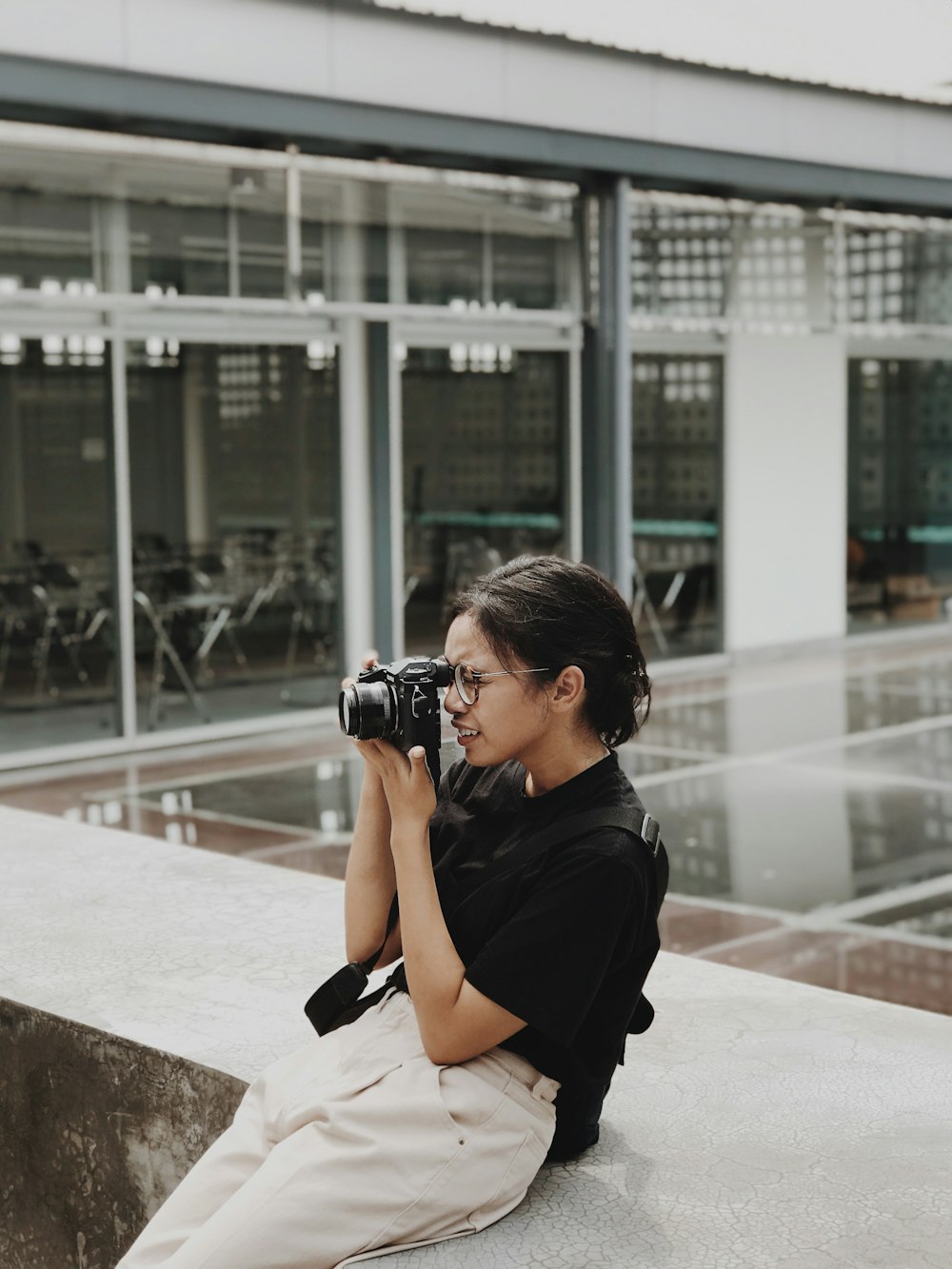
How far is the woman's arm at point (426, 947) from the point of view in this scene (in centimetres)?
230

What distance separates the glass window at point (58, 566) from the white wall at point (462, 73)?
1.81 meters

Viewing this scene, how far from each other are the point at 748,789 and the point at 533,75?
470 cm

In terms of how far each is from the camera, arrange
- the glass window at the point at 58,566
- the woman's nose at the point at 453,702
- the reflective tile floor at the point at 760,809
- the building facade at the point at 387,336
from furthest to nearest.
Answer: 1. the glass window at the point at 58,566
2. the building facade at the point at 387,336
3. the reflective tile floor at the point at 760,809
4. the woman's nose at the point at 453,702

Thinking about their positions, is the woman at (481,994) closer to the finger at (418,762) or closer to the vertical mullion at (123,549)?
the finger at (418,762)

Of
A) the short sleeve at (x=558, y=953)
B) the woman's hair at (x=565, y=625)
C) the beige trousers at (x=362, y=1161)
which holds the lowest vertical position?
the beige trousers at (x=362, y=1161)

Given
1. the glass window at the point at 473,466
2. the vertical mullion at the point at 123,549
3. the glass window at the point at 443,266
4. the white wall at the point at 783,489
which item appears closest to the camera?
the vertical mullion at the point at 123,549

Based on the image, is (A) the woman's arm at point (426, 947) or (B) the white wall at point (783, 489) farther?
(B) the white wall at point (783, 489)

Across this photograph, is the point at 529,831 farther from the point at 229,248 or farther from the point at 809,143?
the point at 809,143

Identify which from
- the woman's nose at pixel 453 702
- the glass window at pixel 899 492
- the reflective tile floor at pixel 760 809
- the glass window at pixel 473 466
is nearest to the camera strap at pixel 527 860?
the woman's nose at pixel 453 702

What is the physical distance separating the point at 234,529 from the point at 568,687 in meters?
8.67

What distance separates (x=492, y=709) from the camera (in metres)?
2.44

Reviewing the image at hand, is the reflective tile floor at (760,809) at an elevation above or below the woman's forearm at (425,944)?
below

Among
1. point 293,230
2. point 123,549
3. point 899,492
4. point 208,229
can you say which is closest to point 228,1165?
point 123,549

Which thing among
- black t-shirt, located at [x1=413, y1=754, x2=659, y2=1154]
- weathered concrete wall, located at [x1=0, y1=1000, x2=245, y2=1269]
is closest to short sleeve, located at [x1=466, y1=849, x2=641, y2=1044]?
black t-shirt, located at [x1=413, y1=754, x2=659, y2=1154]
